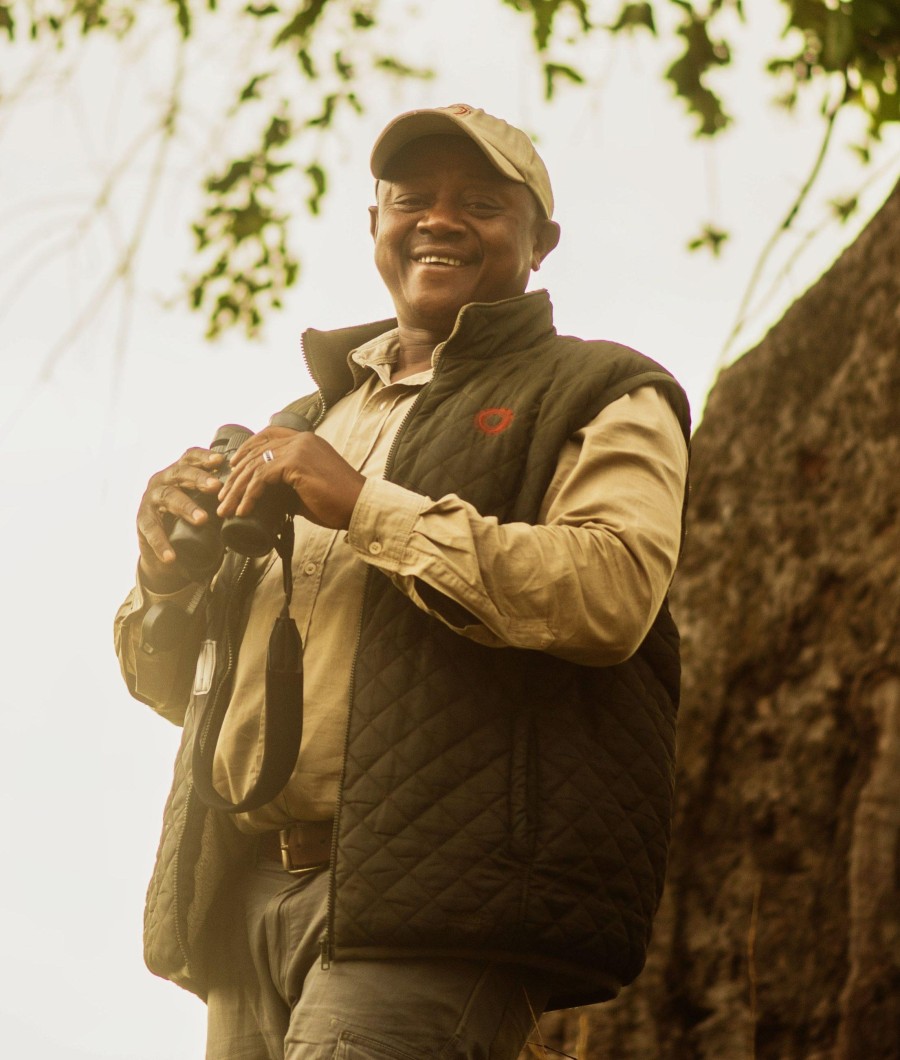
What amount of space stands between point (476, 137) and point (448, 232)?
15 cm

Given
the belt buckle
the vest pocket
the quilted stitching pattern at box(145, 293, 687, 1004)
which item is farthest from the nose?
the belt buckle

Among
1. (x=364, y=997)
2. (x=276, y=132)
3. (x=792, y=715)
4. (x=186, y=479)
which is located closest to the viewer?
(x=364, y=997)

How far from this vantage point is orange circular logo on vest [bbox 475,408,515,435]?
2.23 meters

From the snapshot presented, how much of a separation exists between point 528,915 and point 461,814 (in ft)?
0.48

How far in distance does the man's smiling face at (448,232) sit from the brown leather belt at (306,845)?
834mm

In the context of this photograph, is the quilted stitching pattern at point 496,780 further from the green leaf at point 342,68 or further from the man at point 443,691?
the green leaf at point 342,68

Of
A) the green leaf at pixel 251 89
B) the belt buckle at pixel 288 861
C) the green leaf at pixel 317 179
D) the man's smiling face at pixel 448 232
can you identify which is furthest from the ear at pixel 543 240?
the green leaf at pixel 317 179

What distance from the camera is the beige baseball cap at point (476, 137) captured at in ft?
8.11

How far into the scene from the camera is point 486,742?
2031 millimetres

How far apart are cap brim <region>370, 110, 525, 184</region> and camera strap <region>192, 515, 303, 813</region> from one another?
0.68m

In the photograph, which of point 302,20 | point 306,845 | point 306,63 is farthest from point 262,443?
point 306,63

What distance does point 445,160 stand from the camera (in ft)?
8.35

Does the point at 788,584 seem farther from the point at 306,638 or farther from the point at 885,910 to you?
the point at 306,638

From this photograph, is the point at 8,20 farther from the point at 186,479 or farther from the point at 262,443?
the point at 262,443
